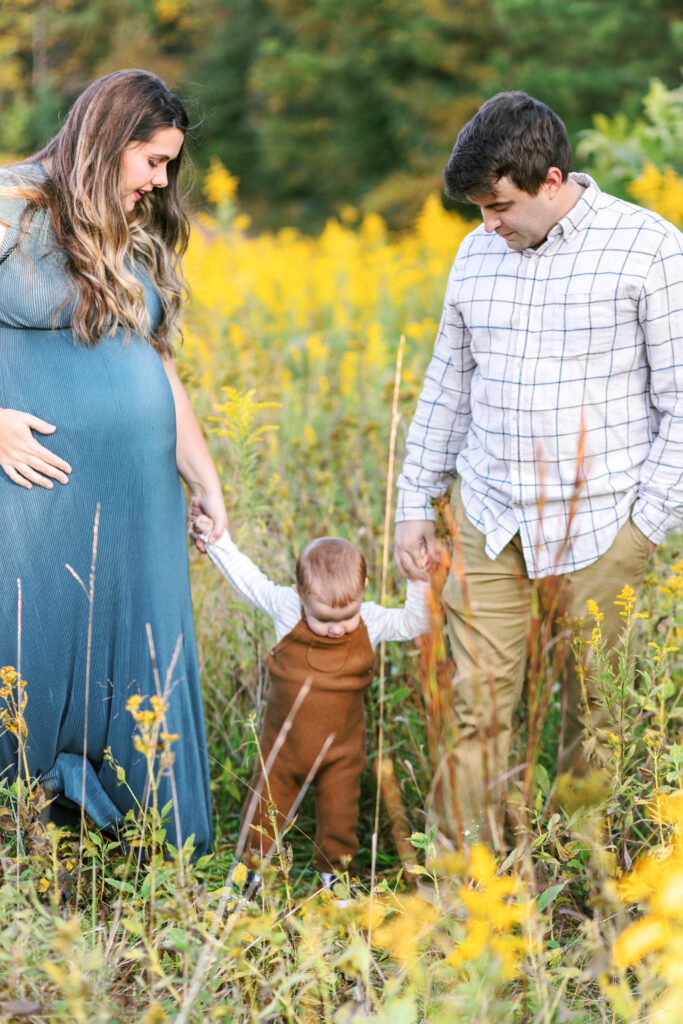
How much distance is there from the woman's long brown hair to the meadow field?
1.25 ft

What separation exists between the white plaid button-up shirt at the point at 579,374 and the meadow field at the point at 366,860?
22cm

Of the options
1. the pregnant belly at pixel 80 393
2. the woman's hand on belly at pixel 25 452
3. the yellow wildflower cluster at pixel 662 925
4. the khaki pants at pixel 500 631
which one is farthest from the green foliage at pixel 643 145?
the yellow wildflower cluster at pixel 662 925

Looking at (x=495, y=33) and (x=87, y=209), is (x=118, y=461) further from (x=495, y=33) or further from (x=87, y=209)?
(x=495, y=33)

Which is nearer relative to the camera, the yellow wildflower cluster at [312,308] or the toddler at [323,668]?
the toddler at [323,668]

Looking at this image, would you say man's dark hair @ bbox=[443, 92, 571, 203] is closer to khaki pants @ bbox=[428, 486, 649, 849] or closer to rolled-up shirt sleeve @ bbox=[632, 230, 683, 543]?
rolled-up shirt sleeve @ bbox=[632, 230, 683, 543]

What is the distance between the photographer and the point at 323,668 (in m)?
2.31

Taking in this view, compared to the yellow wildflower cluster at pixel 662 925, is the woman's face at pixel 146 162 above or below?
above

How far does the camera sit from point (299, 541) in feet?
11.1

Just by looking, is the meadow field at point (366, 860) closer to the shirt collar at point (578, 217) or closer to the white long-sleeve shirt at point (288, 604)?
the white long-sleeve shirt at point (288, 604)

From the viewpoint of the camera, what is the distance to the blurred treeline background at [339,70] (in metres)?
13.1

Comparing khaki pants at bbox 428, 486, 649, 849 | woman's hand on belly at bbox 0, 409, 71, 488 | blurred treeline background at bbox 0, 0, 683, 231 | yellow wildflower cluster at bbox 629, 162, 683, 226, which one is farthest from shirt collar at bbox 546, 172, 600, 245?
blurred treeline background at bbox 0, 0, 683, 231

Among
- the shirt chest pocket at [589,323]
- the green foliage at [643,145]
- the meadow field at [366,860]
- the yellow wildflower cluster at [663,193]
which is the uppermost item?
the green foliage at [643,145]

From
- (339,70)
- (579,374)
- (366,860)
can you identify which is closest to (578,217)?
(579,374)

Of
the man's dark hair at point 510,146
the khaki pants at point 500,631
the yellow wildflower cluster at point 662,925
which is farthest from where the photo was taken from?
the khaki pants at point 500,631
